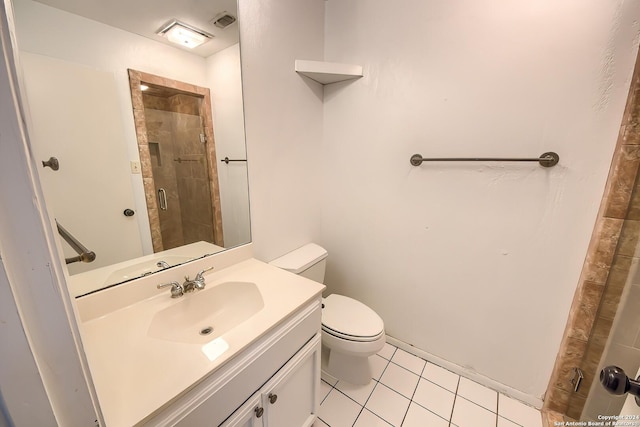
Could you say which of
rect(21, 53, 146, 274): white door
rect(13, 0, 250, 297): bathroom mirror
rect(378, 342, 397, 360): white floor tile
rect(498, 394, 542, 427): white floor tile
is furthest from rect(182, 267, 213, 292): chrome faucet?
rect(498, 394, 542, 427): white floor tile

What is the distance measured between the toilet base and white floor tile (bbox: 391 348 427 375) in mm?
244

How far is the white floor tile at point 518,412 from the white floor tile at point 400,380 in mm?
430

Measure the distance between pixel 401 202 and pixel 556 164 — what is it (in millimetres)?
711

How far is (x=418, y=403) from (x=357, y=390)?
0.33 m

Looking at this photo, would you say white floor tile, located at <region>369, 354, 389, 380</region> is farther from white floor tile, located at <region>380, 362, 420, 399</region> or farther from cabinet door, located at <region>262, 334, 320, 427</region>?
cabinet door, located at <region>262, 334, 320, 427</region>

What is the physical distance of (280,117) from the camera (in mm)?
1409

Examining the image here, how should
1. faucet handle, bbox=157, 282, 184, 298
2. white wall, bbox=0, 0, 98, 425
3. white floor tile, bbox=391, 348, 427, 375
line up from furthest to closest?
1. white floor tile, bbox=391, 348, 427, 375
2. faucet handle, bbox=157, 282, 184, 298
3. white wall, bbox=0, 0, 98, 425

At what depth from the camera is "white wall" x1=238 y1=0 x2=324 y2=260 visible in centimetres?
124

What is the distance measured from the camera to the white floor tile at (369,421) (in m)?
1.25

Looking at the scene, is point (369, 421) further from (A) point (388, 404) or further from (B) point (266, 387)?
(B) point (266, 387)

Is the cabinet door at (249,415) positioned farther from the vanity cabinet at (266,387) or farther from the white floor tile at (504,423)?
the white floor tile at (504,423)

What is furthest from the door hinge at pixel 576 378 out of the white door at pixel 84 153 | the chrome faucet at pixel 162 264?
the white door at pixel 84 153

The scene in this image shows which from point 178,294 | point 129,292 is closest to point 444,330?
point 178,294

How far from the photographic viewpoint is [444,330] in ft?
5.04
